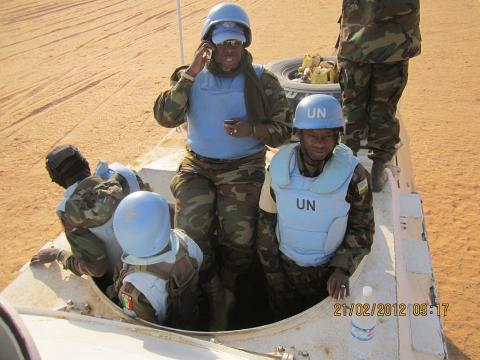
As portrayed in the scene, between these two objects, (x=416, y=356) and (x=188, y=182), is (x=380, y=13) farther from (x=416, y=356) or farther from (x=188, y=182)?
(x=416, y=356)

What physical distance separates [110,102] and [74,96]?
86 cm

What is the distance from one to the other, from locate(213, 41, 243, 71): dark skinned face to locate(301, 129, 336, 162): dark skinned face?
0.84 metres

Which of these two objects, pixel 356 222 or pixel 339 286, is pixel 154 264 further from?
pixel 356 222

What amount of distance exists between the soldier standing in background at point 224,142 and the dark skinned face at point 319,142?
597mm

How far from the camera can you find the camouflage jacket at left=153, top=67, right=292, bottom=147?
3.12m

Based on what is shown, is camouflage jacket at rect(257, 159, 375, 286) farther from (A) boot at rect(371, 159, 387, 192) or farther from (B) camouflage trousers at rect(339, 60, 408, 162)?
(B) camouflage trousers at rect(339, 60, 408, 162)

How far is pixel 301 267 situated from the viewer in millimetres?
2777

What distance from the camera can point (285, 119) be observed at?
3270 mm

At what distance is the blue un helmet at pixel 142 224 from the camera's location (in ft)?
7.06

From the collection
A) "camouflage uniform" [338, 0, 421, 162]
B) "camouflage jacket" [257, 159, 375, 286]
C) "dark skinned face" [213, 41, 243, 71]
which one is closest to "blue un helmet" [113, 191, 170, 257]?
"camouflage jacket" [257, 159, 375, 286]

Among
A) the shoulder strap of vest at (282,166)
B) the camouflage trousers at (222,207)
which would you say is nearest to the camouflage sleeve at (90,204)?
the camouflage trousers at (222,207)

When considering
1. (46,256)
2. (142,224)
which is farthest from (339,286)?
(46,256)

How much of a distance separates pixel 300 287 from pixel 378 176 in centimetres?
108

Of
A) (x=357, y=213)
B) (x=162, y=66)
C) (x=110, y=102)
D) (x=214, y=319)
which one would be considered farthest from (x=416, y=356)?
(x=162, y=66)
